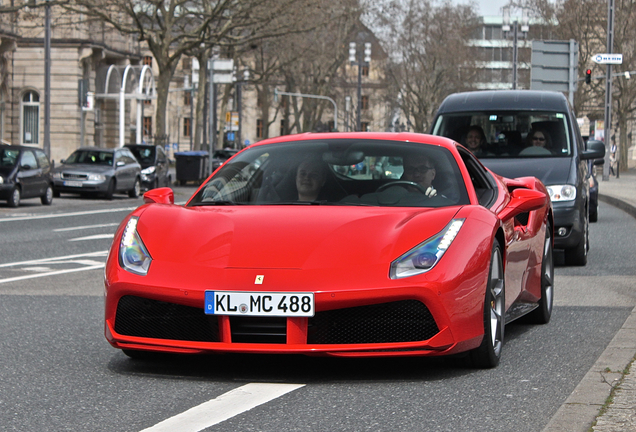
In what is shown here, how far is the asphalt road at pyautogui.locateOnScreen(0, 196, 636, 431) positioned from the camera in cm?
455

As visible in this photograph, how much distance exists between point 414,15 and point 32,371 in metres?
70.8

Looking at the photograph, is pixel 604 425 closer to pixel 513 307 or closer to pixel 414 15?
pixel 513 307

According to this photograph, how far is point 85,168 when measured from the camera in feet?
102

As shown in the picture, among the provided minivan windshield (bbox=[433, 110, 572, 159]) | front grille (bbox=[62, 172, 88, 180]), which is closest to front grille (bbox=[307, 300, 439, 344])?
minivan windshield (bbox=[433, 110, 572, 159])

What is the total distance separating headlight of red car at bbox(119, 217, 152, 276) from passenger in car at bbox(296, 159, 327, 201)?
1.01 m

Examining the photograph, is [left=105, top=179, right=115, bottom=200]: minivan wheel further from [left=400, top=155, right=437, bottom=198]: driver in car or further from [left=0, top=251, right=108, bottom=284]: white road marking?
[left=400, top=155, right=437, bottom=198]: driver in car

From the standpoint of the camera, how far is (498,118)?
12.8 m

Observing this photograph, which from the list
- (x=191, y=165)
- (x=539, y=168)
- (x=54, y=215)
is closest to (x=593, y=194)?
(x=539, y=168)

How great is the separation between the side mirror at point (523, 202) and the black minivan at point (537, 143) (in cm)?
442

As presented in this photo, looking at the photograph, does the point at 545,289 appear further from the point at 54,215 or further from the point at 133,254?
the point at 54,215

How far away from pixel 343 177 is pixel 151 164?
31.1 m

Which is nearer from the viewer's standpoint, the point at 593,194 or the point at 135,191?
the point at 593,194

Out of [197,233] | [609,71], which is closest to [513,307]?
[197,233]

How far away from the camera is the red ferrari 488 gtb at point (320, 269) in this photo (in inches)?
204
